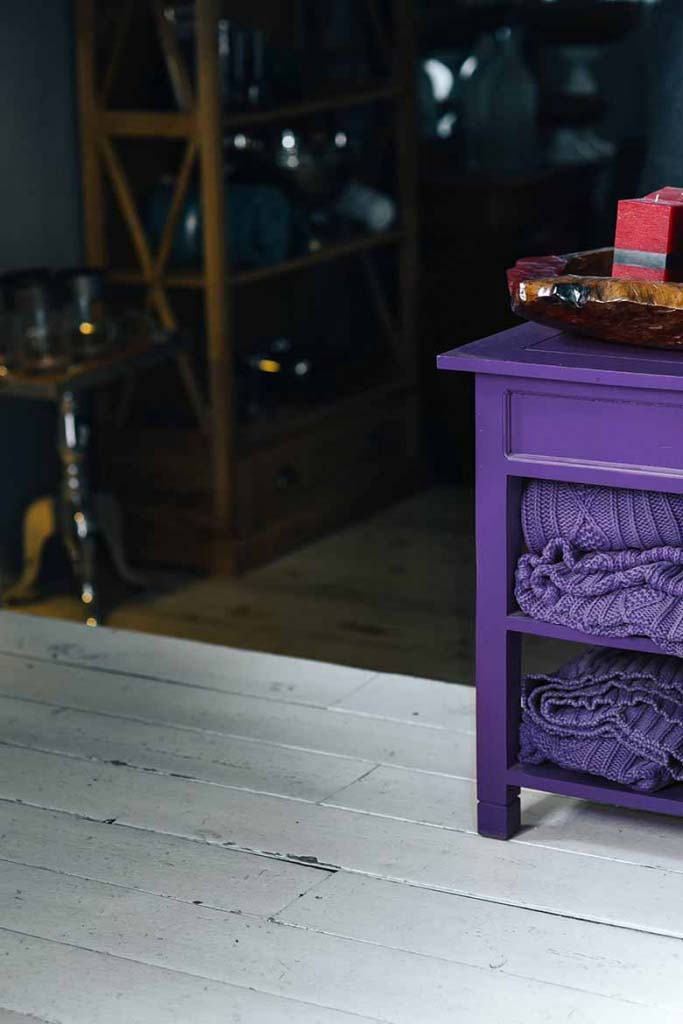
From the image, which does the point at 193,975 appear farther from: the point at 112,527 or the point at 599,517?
the point at 112,527

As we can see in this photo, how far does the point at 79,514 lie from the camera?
12.4ft

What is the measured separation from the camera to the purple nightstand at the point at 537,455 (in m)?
1.88

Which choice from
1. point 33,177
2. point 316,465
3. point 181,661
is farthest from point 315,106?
point 181,661

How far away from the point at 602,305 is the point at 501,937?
0.71 metres

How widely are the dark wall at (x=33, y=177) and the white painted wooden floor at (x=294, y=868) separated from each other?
1.30 meters

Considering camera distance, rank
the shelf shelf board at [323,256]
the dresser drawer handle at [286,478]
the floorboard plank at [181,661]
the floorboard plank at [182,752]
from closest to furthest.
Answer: the floorboard plank at [182,752]
the floorboard plank at [181,661]
the shelf shelf board at [323,256]
the dresser drawer handle at [286,478]

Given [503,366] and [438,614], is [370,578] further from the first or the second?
[503,366]

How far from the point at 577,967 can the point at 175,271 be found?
251 cm

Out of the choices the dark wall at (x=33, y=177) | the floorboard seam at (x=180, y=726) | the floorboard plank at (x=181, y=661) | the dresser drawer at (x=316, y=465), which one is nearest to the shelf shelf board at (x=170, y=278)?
the dark wall at (x=33, y=177)

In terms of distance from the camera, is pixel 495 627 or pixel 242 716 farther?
pixel 242 716

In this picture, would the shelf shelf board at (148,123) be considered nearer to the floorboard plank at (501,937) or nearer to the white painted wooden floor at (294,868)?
the white painted wooden floor at (294,868)

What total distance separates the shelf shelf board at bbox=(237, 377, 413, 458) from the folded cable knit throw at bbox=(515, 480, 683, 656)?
2.07 meters

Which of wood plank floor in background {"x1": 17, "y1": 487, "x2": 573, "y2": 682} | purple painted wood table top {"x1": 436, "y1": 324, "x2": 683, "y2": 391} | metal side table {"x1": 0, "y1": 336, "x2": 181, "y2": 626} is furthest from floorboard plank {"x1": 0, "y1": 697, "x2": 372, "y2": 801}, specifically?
metal side table {"x1": 0, "y1": 336, "x2": 181, "y2": 626}

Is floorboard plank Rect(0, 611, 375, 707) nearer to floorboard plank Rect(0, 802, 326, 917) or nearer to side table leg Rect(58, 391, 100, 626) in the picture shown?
floorboard plank Rect(0, 802, 326, 917)
